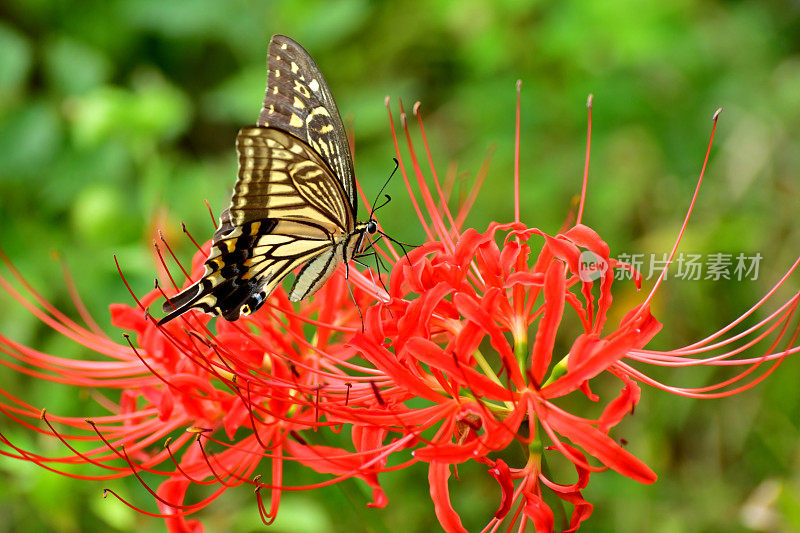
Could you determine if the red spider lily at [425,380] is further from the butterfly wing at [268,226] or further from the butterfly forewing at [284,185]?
the butterfly forewing at [284,185]

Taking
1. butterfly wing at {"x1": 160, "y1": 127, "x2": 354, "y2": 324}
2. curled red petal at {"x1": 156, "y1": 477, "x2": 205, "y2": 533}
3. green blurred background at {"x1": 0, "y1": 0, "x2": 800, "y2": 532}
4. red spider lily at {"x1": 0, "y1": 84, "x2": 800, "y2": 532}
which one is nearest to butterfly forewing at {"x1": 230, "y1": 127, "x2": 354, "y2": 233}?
butterfly wing at {"x1": 160, "y1": 127, "x2": 354, "y2": 324}

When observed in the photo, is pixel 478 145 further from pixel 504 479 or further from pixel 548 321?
pixel 504 479

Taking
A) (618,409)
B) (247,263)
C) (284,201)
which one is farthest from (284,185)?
(618,409)

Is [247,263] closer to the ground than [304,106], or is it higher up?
closer to the ground

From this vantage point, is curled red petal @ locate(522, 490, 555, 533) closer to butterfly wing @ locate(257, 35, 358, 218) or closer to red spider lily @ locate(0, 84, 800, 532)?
red spider lily @ locate(0, 84, 800, 532)

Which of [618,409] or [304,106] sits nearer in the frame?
[618,409]

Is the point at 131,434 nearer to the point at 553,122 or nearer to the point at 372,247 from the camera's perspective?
the point at 372,247

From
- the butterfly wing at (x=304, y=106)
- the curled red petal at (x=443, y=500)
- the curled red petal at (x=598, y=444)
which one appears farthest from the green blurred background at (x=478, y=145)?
the curled red petal at (x=598, y=444)
